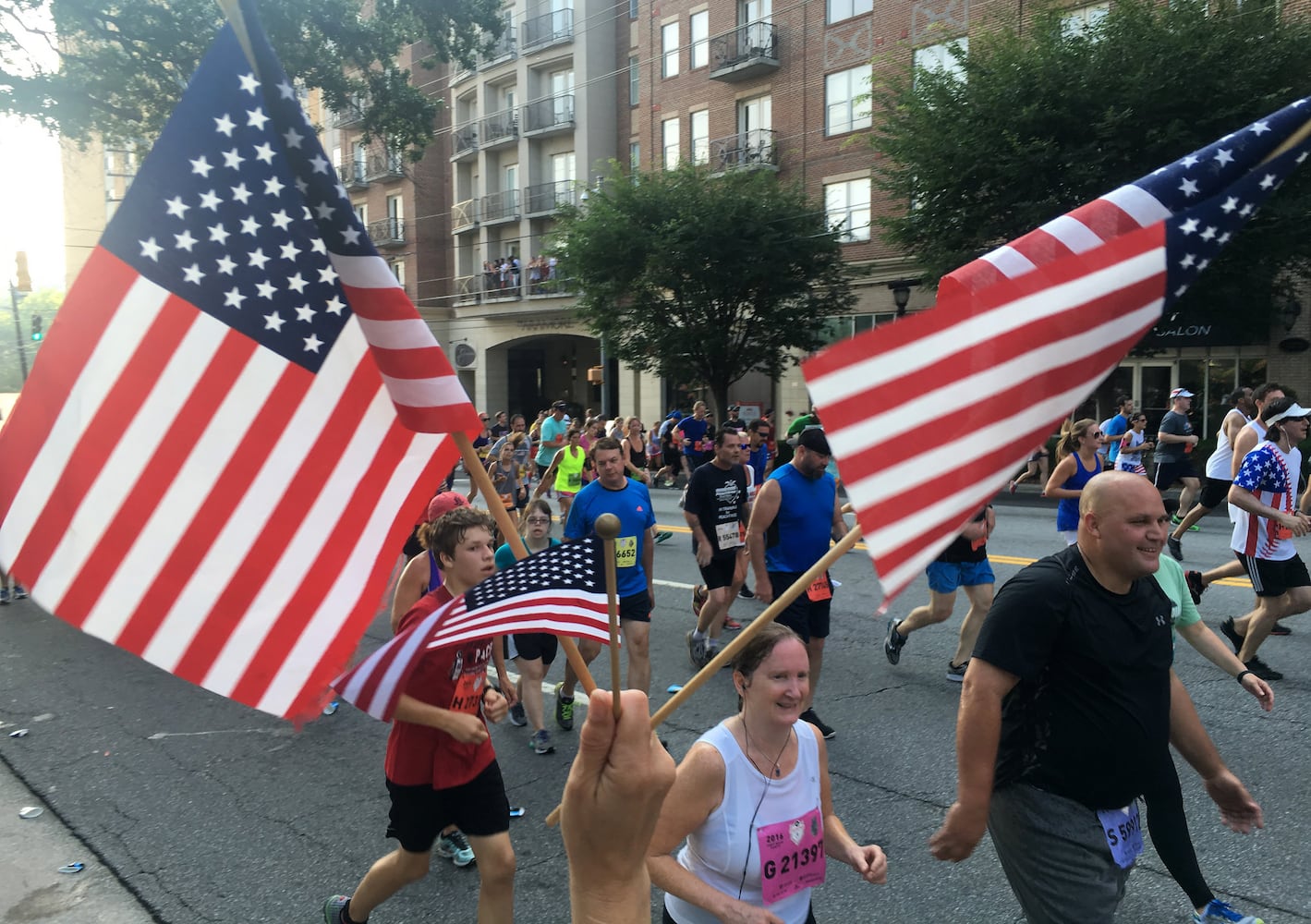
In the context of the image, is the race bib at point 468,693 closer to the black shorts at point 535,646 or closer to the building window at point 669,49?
the black shorts at point 535,646

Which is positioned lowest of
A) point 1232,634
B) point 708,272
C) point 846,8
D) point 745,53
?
point 1232,634

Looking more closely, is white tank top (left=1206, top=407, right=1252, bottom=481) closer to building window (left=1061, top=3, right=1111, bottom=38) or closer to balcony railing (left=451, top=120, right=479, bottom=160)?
building window (left=1061, top=3, right=1111, bottom=38)

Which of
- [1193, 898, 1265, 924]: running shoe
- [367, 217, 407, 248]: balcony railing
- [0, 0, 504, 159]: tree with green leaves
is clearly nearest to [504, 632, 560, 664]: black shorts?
[1193, 898, 1265, 924]: running shoe

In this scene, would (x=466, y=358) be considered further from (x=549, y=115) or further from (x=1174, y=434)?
(x=1174, y=434)

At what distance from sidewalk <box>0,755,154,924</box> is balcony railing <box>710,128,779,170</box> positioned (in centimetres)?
2631

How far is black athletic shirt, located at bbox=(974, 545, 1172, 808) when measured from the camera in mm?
2742

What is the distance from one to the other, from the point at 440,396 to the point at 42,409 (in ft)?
Result: 2.87

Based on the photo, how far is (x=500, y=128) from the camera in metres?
39.5

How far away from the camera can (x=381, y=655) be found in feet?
7.91

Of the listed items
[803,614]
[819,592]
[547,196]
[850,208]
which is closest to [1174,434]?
[819,592]

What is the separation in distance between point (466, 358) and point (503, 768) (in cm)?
3810

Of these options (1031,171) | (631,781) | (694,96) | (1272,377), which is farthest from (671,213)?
(631,781)

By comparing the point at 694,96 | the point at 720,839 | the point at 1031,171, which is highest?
the point at 694,96

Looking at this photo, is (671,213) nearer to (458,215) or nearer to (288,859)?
(458,215)
